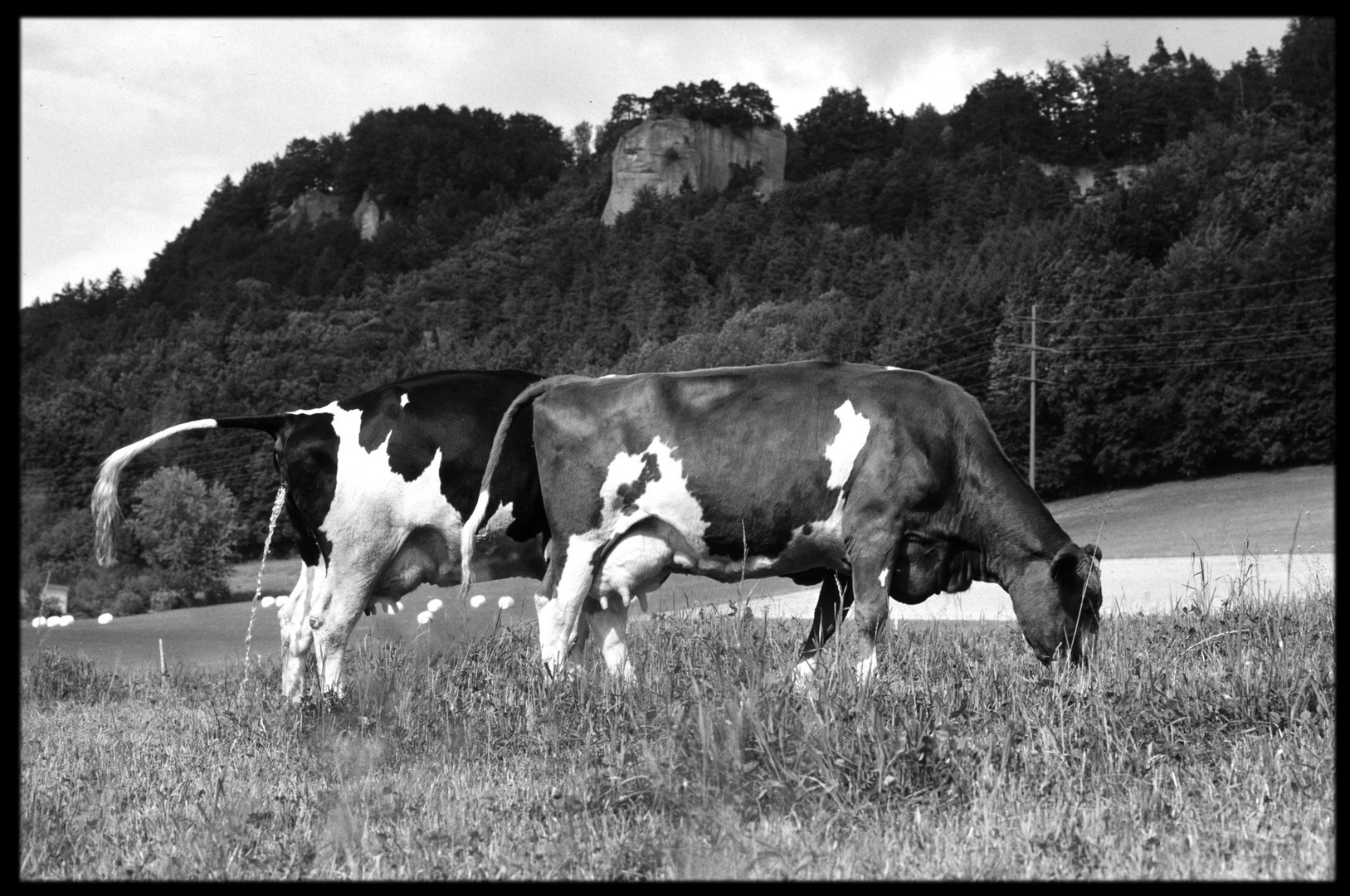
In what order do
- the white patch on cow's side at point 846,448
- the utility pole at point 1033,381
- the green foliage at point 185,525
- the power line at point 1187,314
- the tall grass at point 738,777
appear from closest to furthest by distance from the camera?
the tall grass at point 738,777 → the white patch on cow's side at point 846,448 → the utility pole at point 1033,381 → the power line at point 1187,314 → the green foliage at point 185,525

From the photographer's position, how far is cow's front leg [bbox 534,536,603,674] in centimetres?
771

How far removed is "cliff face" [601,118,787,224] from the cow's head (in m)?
161

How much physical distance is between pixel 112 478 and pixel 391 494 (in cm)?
186

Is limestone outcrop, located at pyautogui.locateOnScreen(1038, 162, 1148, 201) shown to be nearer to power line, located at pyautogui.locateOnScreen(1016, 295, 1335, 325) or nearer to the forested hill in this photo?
the forested hill

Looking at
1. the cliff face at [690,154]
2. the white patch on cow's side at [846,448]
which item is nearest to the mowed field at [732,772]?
the white patch on cow's side at [846,448]

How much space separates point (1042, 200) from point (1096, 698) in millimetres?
112615

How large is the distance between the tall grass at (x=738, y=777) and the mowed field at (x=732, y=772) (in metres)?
0.02

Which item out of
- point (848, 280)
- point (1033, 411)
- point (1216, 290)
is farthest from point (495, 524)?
point (848, 280)

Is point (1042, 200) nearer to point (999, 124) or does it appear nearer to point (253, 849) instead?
point (999, 124)

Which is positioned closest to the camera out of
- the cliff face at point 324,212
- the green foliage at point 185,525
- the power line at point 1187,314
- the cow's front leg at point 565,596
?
the cow's front leg at point 565,596

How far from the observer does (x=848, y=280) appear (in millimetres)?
91188

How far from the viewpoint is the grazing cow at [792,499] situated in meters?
7.60

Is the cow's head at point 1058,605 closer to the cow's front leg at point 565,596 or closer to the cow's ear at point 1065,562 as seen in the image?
the cow's ear at point 1065,562

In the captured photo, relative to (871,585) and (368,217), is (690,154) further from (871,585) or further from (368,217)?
(871,585)
